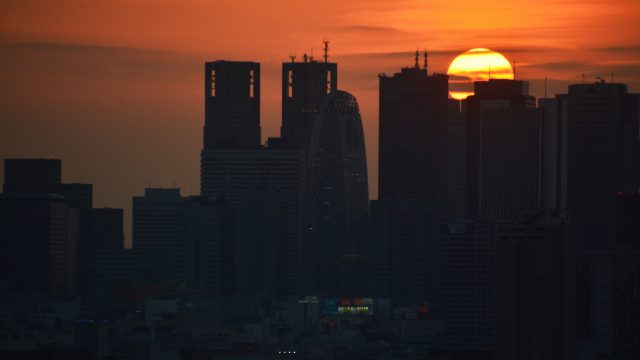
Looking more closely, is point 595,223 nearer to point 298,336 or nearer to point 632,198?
point 632,198

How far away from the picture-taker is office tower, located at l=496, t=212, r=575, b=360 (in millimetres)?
111062

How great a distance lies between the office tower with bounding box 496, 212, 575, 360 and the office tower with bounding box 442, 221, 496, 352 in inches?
1298

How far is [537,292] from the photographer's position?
11088cm

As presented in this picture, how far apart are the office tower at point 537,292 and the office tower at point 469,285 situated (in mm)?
32961

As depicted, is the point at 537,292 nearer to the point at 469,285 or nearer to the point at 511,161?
the point at 469,285

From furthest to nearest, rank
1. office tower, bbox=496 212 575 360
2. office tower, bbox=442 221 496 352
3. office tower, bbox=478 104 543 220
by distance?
office tower, bbox=478 104 543 220, office tower, bbox=442 221 496 352, office tower, bbox=496 212 575 360

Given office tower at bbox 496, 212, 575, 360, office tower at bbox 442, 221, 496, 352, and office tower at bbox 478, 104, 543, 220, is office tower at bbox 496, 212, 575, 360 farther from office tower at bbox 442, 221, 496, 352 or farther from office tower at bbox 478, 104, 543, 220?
office tower at bbox 478, 104, 543, 220

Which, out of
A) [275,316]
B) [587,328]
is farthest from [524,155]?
[587,328]

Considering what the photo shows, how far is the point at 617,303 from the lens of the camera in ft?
470

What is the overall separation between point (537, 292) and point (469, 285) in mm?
55169

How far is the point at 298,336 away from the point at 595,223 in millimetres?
24981

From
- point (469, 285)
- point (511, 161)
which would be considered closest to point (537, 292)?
point (469, 285)

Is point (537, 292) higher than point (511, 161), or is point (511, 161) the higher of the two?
point (511, 161)

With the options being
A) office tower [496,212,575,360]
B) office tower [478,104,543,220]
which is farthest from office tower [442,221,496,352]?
office tower [496,212,575,360]
